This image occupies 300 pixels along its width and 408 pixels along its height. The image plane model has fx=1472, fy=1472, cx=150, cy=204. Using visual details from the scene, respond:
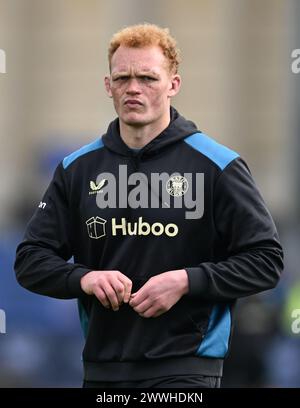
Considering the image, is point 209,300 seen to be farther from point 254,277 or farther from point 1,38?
point 1,38

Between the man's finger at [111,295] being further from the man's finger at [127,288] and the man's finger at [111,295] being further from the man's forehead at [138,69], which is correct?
the man's forehead at [138,69]

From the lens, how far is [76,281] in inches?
234

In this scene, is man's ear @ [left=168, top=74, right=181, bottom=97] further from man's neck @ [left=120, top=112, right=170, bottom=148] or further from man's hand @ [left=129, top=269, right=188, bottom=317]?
man's hand @ [left=129, top=269, right=188, bottom=317]

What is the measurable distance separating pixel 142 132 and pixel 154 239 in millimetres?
480

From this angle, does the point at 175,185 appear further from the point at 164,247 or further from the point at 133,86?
the point at 133,86

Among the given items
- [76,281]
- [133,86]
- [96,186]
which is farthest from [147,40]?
[76,281]

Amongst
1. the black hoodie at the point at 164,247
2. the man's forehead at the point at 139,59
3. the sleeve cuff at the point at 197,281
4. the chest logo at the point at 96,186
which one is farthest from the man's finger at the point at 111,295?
the man's forehead at the point at 139,59

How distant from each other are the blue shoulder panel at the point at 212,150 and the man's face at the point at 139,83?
8.0 inches

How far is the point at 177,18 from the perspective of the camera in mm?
20594

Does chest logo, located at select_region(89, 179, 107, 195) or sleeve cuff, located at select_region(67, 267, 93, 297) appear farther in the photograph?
chest logo, located at select_region(89, 179, 107, 195)

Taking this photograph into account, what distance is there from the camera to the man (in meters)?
5.91

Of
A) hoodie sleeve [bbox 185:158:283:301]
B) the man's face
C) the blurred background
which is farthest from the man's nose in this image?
the blurred background

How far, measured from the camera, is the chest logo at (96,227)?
6047 millimetres
